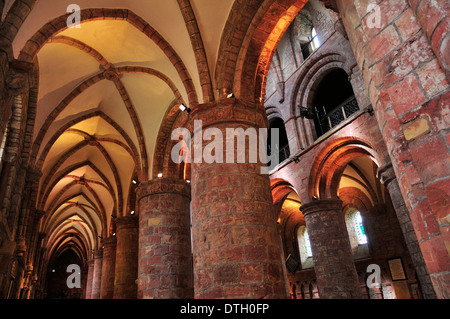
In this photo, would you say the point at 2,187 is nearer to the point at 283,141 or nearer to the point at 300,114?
the point at 300,114

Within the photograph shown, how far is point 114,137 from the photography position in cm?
1159

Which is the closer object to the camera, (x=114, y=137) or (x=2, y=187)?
(x=2, y=187)

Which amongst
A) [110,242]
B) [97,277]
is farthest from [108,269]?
[97,277]

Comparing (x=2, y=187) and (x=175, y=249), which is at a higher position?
(x=2, y=187)

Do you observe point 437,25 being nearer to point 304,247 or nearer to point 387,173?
point 387,173

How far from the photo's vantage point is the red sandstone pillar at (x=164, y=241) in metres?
7.39

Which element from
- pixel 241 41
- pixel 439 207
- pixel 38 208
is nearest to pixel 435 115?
pixel 439 207

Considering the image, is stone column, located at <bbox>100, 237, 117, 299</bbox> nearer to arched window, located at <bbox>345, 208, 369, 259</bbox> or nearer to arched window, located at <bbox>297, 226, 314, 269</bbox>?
arched window, located at <bbox>297, 226, 314, 269</bbox>

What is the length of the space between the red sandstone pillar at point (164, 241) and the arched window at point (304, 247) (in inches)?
426

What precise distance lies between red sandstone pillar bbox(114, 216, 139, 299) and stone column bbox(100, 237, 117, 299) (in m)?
2.34

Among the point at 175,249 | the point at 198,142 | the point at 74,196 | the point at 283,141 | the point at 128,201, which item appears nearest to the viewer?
the point at 198,142

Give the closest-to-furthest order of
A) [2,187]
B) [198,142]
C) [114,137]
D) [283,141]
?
[198,142], [2,187], [114,137], [283,141]

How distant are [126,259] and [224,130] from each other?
7738 millimetres

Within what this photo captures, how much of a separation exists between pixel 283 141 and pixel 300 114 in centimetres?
409
